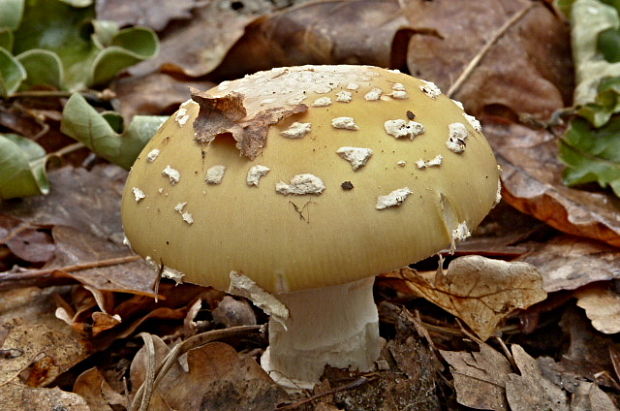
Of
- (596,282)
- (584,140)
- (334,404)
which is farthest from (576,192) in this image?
(334,404)

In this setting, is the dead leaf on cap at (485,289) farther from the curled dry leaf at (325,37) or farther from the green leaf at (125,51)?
Answer: the green leaf at (125,51)

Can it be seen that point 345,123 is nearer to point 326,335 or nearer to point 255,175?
point 255,175

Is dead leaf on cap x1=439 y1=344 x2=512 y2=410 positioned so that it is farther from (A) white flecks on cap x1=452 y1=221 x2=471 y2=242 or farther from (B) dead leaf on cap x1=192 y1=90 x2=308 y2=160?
(B) dead leaf on cap x1=192 y1=90 x2=308 y2=160

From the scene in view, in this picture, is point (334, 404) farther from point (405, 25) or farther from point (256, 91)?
point (405, 25)

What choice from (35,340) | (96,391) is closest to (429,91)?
(96,391)

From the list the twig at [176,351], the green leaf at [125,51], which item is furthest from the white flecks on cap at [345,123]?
the green leaf at [125,51]

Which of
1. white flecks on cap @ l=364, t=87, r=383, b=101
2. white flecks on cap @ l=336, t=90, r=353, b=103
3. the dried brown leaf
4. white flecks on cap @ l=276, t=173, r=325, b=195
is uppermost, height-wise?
white flecks on cap @ l=336, t=90, r=353, b=103

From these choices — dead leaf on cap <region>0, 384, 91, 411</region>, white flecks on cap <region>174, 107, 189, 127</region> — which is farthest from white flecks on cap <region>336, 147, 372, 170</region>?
dead leaf on cap <region>0, 384, 91, 411</region>
